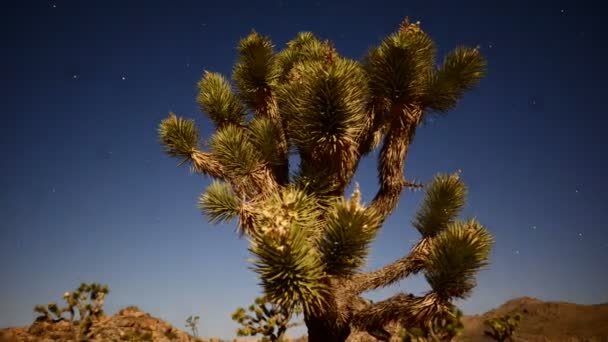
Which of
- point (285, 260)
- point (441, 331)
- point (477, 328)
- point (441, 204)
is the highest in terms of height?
point (441, 204)

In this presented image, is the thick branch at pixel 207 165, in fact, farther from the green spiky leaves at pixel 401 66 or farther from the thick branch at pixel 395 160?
the green spiky leaves at pixel 401 66

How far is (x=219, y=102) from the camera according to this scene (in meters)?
7.21

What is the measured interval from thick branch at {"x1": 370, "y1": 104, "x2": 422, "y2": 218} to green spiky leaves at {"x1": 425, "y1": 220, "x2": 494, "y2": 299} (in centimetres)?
150

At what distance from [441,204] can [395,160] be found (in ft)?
3.30

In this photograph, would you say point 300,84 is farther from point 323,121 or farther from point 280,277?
point 280,277

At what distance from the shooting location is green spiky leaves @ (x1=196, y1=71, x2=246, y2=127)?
23.7 ft

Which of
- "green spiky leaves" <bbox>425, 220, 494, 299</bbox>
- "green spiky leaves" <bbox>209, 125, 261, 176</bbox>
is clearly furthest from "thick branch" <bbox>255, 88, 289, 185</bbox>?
"green spiky leaves" <bbox>425, 220, 494, 299</bbox>

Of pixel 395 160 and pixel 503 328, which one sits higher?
pixel 395 160

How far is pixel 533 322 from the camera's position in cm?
3475

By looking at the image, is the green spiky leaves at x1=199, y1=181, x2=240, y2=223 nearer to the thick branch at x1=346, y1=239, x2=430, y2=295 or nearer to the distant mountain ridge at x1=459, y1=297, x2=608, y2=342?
the thick branch at x1=346, y1=239, x2=430, y2=295

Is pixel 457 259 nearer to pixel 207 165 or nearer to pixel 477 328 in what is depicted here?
pixel 207 165

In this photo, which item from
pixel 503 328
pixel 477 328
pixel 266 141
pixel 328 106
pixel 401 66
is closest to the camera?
pixel 328 106

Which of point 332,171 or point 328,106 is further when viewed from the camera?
point 332,171

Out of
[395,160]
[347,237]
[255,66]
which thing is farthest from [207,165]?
[347,237]
